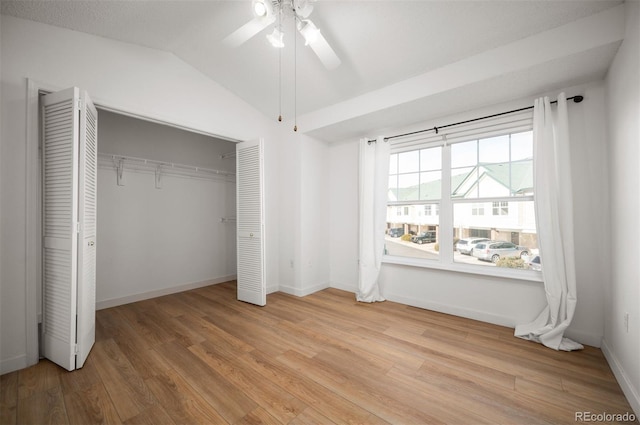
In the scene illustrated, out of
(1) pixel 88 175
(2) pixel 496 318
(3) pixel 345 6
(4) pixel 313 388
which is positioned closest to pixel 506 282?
(2) pixel 496 318

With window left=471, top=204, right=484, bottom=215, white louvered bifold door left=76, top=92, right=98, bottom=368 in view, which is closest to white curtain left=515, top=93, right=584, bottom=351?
window left=471, top=204, right=484, bottom=215

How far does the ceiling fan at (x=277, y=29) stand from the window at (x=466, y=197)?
1866 mm

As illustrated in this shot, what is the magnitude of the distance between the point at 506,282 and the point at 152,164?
15.7ft

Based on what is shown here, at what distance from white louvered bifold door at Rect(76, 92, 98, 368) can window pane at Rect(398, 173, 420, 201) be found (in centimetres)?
338

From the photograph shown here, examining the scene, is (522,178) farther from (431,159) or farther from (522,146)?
(431,159)

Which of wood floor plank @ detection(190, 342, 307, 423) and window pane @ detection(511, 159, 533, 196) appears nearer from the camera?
wood floor plank @ detection(190, 342, 307, 423)

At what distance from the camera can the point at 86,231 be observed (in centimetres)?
210

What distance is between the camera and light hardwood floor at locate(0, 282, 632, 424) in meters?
1.55

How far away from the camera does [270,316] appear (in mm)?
3045

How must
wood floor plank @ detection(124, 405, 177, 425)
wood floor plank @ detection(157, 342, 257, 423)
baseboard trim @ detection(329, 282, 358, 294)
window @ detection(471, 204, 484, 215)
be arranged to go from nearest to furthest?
wood floor plank @ detection(124, 405, 177, 425), wood floor plank @ detection(157, 342, 257, 423), window @ detection(471, 204, 484, 215), baseboard trim @ detection(329, 282, 358, 294)

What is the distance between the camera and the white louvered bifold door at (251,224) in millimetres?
3354

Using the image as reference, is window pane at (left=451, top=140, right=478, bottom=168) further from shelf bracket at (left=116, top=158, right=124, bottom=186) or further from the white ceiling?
shelf bracket at (left=116, top=158, right=124, bottom=186)

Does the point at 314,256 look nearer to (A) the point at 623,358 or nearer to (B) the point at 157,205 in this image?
(B) the point at 157,205

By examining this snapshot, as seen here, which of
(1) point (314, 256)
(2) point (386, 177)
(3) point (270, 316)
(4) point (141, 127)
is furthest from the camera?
(1) point (314, 256)
